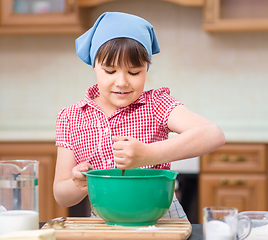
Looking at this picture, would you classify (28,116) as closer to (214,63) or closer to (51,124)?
(51,124)

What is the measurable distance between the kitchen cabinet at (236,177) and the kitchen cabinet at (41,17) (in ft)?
3.97

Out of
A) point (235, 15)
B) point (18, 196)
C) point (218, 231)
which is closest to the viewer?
point (218, 231)

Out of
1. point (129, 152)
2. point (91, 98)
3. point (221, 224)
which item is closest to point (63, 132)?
point (91, 98)

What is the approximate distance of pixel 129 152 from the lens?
791mm

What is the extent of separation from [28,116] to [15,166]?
7.00ft

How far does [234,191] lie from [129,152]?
1.54 m

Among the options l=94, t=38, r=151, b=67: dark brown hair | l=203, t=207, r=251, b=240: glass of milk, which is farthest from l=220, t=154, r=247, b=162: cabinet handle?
l=203, t=207, r=251, b=240: glass of milk

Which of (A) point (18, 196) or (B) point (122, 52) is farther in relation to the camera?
(B) point (122, 52)

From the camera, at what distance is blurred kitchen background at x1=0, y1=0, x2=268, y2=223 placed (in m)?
→ 2.48

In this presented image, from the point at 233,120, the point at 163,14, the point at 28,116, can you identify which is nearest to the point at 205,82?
the point at 233,120

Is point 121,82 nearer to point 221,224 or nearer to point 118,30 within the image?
point 118,30

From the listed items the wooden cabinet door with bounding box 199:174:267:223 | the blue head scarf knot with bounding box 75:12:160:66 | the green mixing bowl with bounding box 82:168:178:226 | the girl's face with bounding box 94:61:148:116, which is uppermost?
the blue head scarf knot with bounding box 75:12:160:66

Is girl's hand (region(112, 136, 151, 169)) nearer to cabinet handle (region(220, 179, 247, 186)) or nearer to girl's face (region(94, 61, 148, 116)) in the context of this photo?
girl's face (region(94, 61, 148, 116))

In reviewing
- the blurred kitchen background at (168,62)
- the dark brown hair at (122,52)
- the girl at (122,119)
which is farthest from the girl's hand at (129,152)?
the blurred kitchen background at (168,62)
